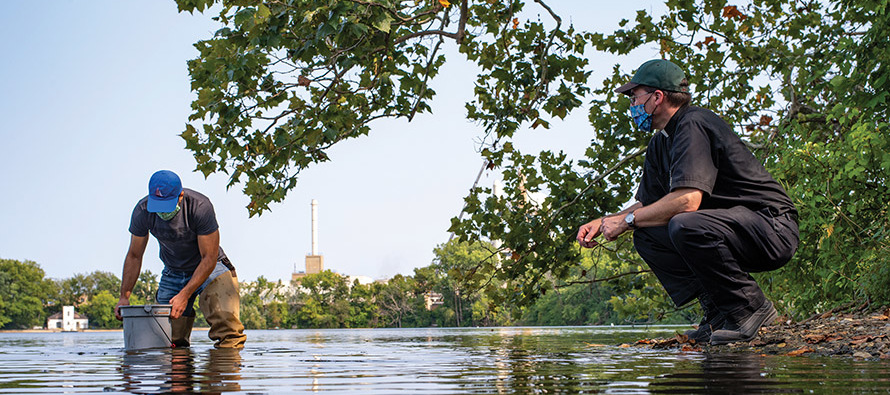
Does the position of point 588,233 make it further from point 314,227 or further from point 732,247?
point 314,227

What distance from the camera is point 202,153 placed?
23.9ft

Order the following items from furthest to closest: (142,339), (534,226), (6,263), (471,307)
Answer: (6,263)
(471,307)
(534,226)
(142,339)

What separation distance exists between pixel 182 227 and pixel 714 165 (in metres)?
4.07

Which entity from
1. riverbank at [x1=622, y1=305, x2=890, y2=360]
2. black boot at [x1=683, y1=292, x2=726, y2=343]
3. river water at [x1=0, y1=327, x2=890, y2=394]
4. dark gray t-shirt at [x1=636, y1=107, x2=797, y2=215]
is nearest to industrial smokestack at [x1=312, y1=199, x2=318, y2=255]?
riverbank at [x1=622, y1=305, x2=890, y2=360]

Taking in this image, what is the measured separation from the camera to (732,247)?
399 cm

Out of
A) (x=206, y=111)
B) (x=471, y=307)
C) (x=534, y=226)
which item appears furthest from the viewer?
(x=471, y=307)

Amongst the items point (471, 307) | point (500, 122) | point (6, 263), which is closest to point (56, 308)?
point (6, 263)

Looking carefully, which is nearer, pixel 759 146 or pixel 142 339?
pixel 142 339

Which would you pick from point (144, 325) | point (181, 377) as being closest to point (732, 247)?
point (181, 377)

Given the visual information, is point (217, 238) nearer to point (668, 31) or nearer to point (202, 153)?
point (202, 153)

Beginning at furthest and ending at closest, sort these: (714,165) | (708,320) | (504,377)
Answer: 1. (708,320)
2. (714,165)
3. (504,377)

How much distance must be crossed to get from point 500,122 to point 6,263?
10512 centimetres

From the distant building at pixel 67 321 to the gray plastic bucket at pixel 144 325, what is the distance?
9980 centimetres

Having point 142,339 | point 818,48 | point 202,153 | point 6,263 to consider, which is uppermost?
point 6,263
